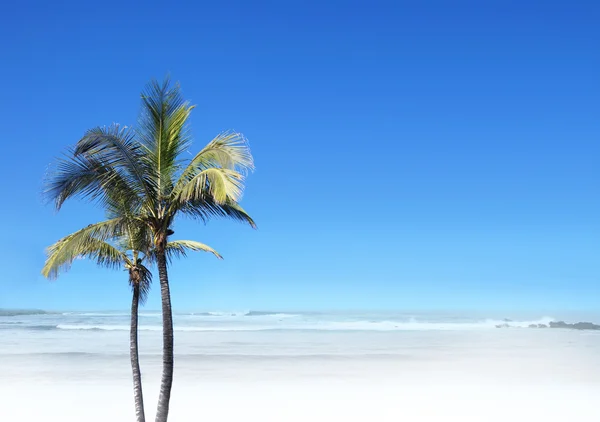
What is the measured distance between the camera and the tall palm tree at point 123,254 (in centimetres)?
1323

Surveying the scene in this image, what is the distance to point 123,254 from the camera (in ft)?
46.8

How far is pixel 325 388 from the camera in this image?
1110 inches

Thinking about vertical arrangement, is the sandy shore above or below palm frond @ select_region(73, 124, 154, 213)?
below

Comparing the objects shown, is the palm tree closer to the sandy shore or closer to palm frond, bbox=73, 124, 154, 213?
palm frond, bbox=73, 124, 154, 213

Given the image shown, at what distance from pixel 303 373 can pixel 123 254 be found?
20606mm

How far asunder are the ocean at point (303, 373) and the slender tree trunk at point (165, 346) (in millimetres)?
8810

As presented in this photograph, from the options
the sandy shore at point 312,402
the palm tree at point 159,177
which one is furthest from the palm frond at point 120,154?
the sandy shore at point 312,402

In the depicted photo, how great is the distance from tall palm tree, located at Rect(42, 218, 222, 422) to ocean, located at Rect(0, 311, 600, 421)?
7239 millimetres

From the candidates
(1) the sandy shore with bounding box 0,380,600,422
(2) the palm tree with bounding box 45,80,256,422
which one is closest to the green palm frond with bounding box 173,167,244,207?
(2) the palm tree with bounding box 45,80,256,422

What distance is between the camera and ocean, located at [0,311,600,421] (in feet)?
74.3

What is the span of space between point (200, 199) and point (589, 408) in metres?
16.7

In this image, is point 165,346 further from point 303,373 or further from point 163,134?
point 303,373

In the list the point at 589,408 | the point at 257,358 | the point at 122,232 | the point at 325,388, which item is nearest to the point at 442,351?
the point at 257,358

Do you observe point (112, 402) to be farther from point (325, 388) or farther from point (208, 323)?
point (208, 323)
